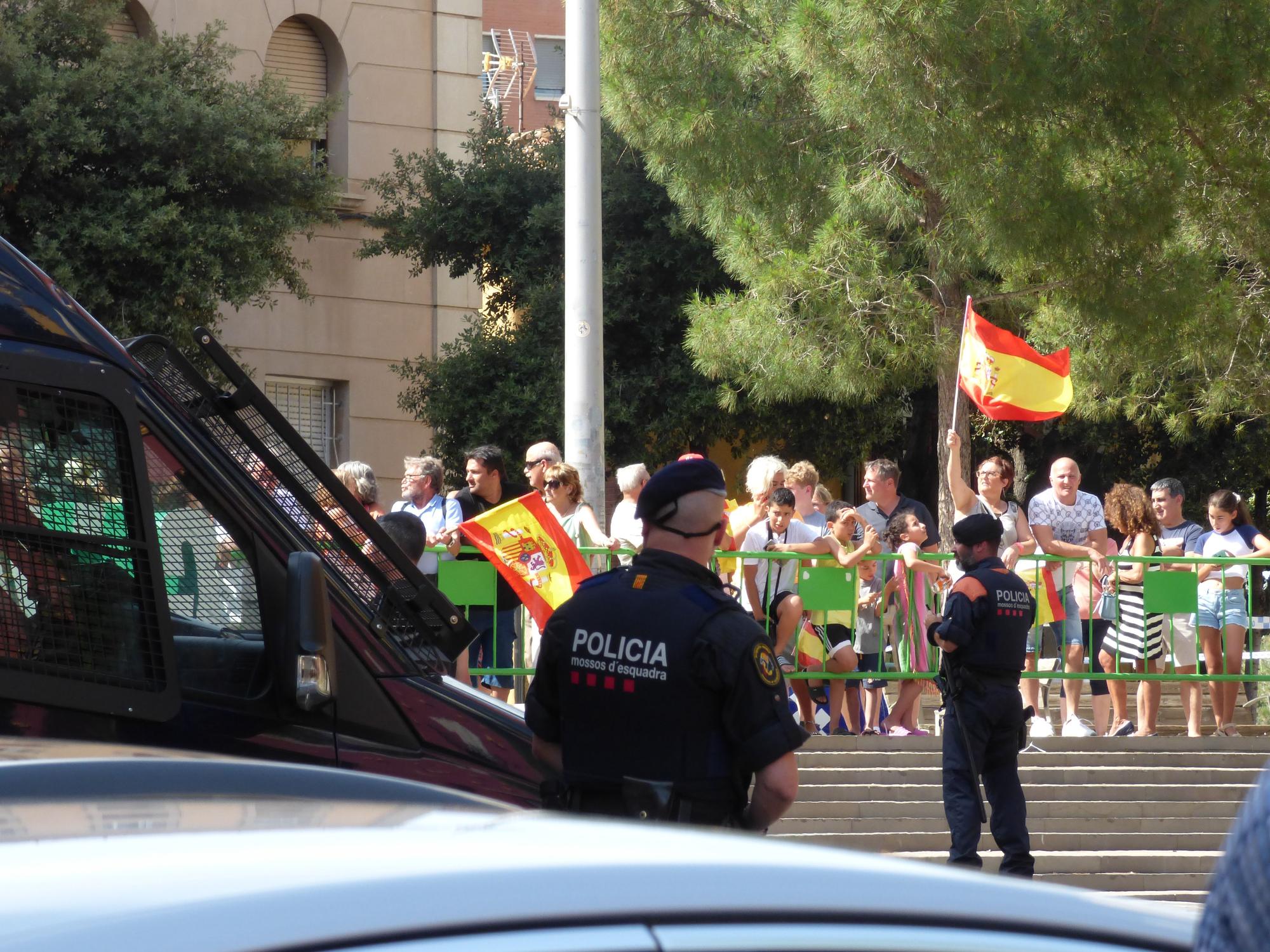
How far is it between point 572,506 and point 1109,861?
12.6 ft

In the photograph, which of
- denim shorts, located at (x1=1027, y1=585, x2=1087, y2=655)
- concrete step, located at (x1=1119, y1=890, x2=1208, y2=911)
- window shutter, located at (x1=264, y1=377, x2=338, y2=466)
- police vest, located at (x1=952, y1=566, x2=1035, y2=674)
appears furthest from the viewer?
window shutter, located at (x1=264, y1=377, x2=338, y2=466)

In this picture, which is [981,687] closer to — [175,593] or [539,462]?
[539,462]

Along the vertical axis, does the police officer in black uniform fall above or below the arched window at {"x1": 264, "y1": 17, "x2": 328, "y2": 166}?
below

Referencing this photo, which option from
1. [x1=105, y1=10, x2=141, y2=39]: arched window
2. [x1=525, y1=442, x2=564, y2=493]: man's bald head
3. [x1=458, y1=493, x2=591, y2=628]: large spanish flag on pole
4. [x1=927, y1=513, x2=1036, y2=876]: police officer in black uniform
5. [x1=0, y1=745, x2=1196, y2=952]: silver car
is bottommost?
[x1=927, y1=513, x2=1036, y2=876]: police officer in black uniform

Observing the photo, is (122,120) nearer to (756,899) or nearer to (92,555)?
(92,555)

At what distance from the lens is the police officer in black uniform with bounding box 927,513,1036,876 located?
7.87 meters

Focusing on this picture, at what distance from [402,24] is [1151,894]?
1662 cm

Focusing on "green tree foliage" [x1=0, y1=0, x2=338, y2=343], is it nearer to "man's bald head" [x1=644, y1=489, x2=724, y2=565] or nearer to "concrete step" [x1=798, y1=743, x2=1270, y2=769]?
"concrete step" [x1=798, y1=743, x2=1270, y2=769]

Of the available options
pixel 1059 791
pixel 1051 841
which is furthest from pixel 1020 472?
pixel 1051 841

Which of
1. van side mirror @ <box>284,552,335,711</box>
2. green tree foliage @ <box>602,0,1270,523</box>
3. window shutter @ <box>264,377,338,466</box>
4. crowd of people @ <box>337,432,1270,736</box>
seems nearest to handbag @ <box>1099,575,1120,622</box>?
crowd of people @ <box>337,432,1270,736</box>

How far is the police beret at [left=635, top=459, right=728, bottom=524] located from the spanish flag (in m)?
7.38

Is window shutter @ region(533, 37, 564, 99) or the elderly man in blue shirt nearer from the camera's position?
the elderly man in blue shirt

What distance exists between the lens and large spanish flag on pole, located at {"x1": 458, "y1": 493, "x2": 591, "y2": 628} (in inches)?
354

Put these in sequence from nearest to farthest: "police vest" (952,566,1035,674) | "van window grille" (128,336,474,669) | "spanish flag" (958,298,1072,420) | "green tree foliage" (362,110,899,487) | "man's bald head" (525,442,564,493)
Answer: "van window grille" (128,336,474,669) < "police vest" (952,566,1035,674) < "man's bald head" (525,442,564,493) < "spanish flag" (958,298,1072,420) < "green tree foliage" (362,110,899,487)
